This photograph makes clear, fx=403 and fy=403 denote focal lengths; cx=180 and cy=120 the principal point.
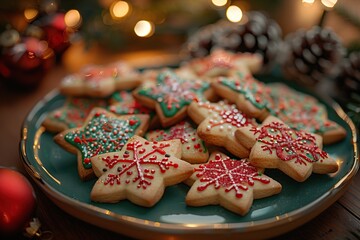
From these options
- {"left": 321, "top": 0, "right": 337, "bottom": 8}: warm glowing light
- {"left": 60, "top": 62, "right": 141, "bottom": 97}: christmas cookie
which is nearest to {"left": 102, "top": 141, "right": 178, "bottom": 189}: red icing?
{"left": 60, "top": 62, "right": 141, "bottom": 97}: christmas cookie

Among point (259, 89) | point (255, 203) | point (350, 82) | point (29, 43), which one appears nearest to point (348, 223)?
point (255, 203)

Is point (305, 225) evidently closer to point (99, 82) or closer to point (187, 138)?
point (187, 138)

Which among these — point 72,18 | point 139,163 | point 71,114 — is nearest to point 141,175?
point 139,163

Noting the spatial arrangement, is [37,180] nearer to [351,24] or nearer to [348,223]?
[348,223]

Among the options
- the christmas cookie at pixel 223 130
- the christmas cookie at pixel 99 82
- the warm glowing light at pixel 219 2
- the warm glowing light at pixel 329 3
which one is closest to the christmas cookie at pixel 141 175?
the christmas cookie at pixel 223 130

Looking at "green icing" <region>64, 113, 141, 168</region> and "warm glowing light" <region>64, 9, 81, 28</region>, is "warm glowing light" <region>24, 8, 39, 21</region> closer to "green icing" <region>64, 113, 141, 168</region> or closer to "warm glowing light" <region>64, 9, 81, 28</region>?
"warm glowing light" <region>64, 9, 81, 28</region>

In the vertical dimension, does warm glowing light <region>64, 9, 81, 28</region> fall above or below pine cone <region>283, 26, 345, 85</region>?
below

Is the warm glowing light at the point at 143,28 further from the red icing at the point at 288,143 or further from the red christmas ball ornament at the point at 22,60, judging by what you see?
the red icing at the point at 288,143
